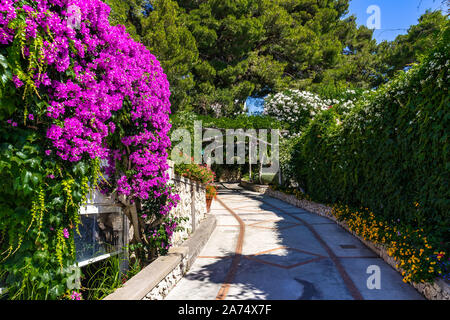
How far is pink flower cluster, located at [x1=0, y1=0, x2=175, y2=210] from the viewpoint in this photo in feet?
6.87

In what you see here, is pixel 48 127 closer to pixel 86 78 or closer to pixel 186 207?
pixel 86 78

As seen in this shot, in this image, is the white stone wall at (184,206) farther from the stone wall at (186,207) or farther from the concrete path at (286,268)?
the concrete path at (286,268)

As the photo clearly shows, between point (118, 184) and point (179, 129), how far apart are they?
1031 cm

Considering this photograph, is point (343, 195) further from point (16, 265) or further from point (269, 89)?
point (269, 89)

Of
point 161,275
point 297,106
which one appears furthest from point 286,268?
point 297,106

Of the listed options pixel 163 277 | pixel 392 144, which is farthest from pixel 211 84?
pixel 163 277

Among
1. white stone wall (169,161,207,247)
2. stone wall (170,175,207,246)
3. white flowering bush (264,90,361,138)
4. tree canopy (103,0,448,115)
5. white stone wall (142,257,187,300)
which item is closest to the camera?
white stone wall (142,257,187,300)

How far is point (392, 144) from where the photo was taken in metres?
5.01

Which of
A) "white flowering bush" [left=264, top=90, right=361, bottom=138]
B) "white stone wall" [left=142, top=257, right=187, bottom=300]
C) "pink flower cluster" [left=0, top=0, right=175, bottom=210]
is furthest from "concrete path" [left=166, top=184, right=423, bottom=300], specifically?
"white flowering bush" [left=264, top=90, right=361, bottom=138]

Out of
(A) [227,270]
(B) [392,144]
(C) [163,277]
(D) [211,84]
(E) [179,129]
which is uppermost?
(D) [211,84]

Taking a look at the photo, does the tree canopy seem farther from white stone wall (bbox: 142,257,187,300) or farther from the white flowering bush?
white stone wall (bbox: 142,257,187,300)

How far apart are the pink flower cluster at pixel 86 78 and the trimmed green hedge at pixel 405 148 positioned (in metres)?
3.90

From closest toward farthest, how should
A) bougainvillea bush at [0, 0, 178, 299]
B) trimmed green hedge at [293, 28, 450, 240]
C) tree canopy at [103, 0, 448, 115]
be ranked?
bougainvillea bush at [0, 0, 178, 299]
trimmed green hedge at [293, 28, 450, 240]
tree canopy at [103, 0, 448, 115]

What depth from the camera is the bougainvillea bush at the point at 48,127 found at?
195cm
